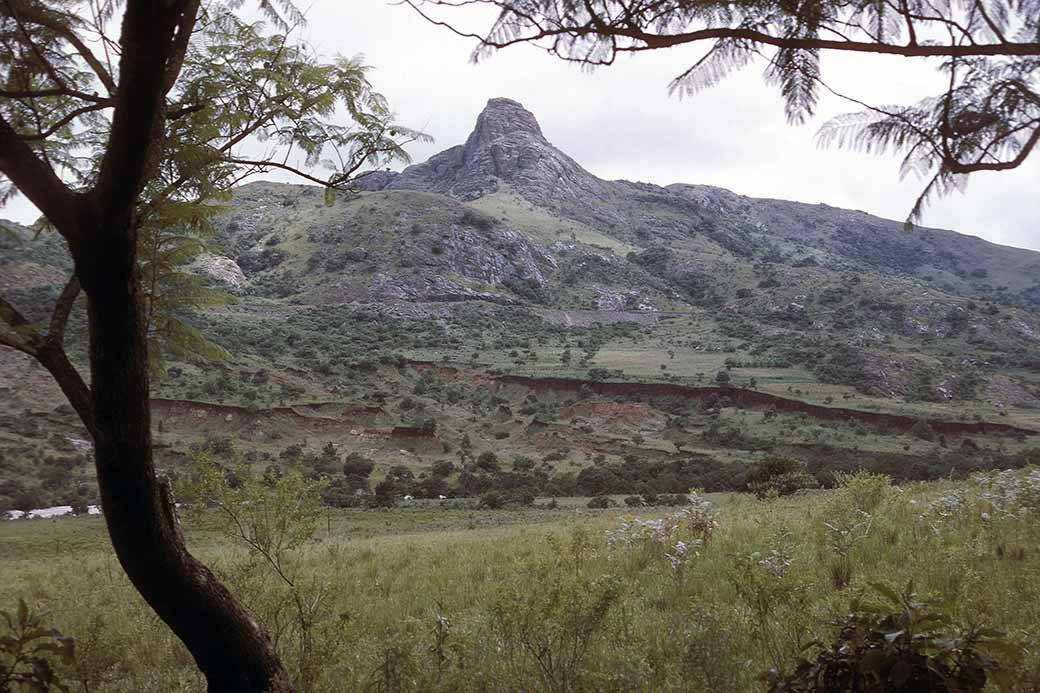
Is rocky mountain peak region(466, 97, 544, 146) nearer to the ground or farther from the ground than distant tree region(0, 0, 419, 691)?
farther from the ground

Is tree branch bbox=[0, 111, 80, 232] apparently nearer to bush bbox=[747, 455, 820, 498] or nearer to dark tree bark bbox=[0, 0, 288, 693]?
dark tree bark bbox=[0, 0, 288, 693]

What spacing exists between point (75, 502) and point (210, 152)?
2333cm

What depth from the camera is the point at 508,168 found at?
150625mm

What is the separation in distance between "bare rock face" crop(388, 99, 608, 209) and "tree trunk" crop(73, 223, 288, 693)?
135m

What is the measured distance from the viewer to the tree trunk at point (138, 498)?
9.95 ft

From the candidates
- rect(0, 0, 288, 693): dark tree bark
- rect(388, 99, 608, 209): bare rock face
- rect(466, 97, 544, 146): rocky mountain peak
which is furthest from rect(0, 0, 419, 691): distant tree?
rect(466, 97, 544, 146): rocky mountain peak

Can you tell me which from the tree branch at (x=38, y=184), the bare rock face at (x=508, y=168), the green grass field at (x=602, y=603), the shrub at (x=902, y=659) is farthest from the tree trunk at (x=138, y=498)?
the bare rock face at (x=508, y=168)

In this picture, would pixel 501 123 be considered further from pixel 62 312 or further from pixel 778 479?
pixel 62 312

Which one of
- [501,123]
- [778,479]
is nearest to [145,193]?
[778,479]

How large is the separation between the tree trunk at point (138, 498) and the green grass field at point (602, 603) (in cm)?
59

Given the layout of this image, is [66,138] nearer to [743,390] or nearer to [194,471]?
[194,471]

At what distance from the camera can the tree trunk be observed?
303 cm

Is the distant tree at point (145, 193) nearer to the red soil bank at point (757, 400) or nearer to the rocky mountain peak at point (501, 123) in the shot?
the red soil bank at point (757, 400)

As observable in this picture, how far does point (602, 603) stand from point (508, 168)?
502 feet
